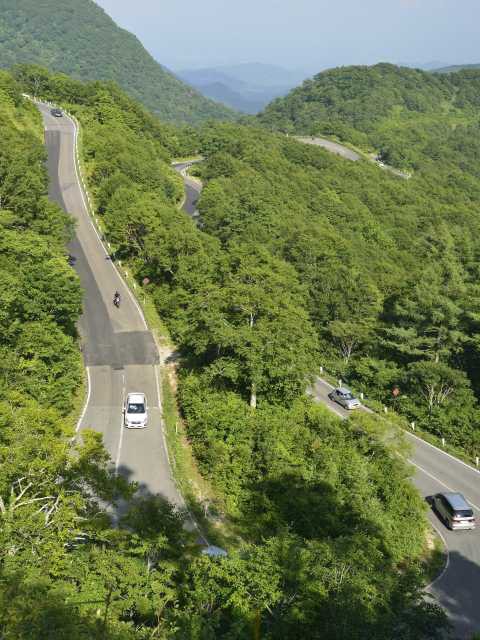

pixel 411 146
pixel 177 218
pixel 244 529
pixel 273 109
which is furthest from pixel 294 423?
pixel 273 109

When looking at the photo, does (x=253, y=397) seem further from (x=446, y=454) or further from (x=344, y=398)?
(x=446, y=454)

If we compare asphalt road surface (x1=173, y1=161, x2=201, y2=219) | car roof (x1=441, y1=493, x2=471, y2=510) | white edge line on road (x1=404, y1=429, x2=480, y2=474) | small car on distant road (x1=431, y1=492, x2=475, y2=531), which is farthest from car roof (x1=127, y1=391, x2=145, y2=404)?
asphalt road surface (x1=173, y1=161, x2=201, y2=219)

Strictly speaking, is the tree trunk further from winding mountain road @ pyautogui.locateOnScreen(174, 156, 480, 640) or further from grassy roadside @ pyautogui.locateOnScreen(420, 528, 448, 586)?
grassy roadside @ pyautogui.locateOnScreen(420, 528, 448, 586)

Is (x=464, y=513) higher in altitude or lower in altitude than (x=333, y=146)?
lower

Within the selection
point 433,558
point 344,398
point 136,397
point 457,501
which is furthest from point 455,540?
point 136,397

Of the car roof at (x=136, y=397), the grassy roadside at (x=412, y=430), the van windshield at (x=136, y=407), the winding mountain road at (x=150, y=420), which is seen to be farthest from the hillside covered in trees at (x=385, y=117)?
the van windshield at (x=136, y=407)

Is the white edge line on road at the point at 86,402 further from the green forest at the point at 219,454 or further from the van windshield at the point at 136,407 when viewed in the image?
the van windshield at the point at 136,407
